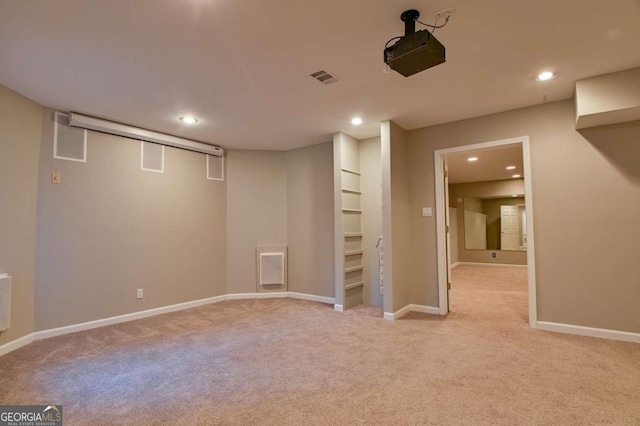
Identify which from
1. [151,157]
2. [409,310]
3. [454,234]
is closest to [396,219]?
[409,310]

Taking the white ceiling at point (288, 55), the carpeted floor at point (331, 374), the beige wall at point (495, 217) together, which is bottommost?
the carpeted floor at point (331, 374)

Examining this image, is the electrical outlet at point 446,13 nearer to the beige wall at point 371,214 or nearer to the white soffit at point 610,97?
the white soffit at point 610,97

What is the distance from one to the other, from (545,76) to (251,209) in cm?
437

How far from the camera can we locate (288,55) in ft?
8.59

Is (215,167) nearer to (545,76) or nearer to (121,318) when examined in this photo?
(121,318)

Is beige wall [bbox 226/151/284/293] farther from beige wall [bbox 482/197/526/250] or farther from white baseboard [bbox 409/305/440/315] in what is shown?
beige wall [bbox 482/197/526/250]

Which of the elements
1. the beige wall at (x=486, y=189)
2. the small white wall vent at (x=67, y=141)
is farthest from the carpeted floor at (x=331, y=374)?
the beige wall at (x=486, y=189)

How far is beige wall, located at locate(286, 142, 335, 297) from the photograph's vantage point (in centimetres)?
516

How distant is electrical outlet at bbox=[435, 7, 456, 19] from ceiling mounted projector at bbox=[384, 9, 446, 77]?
0.46 ft

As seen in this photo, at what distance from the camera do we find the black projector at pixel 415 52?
1944 millimetres

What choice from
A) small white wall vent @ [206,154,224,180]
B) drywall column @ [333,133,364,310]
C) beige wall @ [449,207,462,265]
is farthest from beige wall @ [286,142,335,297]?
beige wall @ [449,207,462,265]

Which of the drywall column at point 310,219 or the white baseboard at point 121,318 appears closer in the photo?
the white baseboard at point 121,318

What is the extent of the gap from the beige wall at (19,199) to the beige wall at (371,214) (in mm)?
4081

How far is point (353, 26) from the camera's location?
7.43 feet
